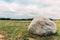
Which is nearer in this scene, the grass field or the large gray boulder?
the grass field

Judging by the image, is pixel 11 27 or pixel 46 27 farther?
pixel 11 27

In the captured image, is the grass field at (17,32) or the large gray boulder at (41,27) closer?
the grass field at (17,32)

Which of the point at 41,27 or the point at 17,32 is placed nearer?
the point at 41,27

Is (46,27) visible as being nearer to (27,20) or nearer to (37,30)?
(37,30)

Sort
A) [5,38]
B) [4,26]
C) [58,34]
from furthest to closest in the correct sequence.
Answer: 1. [4,26]
2. [58,34]
3. [5,38]

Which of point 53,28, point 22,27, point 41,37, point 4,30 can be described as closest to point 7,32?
point 4,30

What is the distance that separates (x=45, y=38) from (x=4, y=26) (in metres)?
2.44

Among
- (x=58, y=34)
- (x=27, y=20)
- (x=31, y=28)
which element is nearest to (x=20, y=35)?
(x=31, y=28)

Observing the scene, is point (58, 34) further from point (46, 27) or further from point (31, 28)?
point (31, 28)

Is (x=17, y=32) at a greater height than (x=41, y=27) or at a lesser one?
lesser

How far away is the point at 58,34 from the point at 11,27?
251 cm

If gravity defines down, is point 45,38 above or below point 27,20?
below

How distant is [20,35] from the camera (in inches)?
325

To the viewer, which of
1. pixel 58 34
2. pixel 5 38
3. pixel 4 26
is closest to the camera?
pixel 5 38
